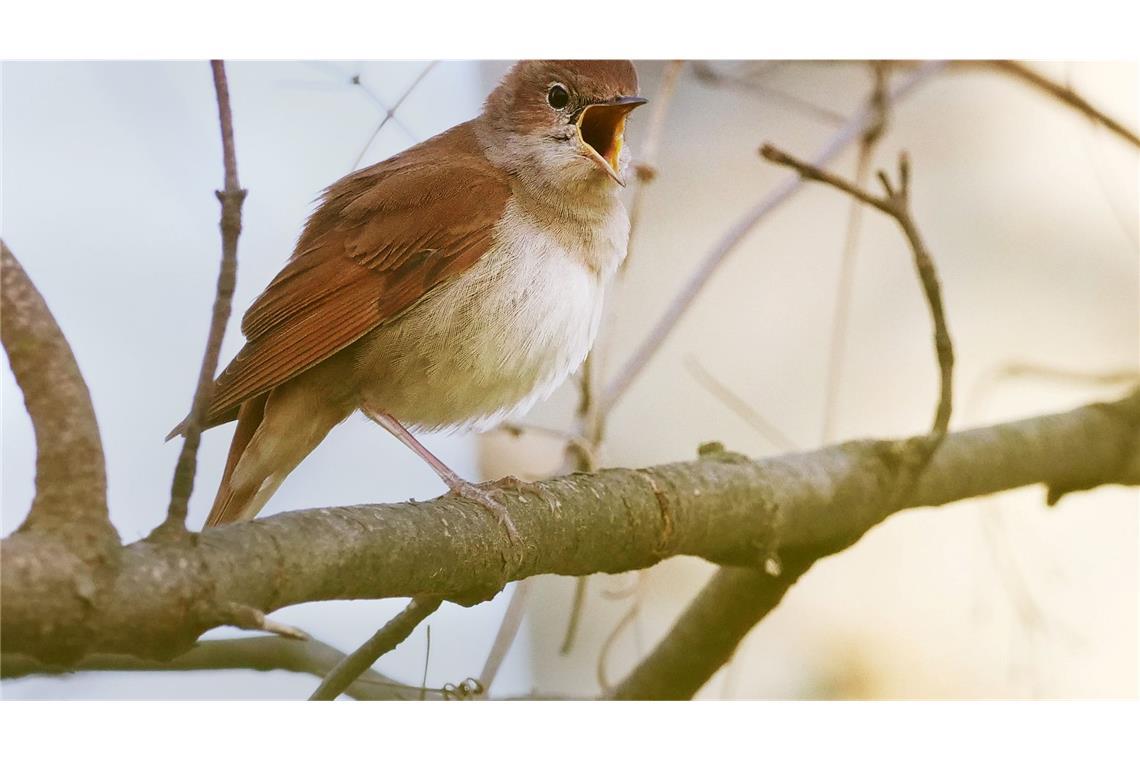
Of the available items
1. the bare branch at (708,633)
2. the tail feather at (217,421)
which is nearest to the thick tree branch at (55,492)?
the tail feather at (217,421)

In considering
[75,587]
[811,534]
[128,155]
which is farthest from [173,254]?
[811,534]

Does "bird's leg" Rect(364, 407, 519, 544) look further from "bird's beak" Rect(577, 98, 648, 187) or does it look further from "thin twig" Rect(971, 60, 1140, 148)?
"thin twig" Rect(971, 60, 1140, 148)

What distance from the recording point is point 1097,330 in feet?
7.09

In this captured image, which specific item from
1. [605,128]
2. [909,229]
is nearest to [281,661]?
[605,128]

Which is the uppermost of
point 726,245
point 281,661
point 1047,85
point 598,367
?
point 1047,85

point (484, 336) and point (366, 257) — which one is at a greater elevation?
point (366, 257)

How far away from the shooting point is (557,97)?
1977 millimetres

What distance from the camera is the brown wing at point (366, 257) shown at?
1.81 m

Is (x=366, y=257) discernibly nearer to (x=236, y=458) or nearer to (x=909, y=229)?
(x=236, y=458)

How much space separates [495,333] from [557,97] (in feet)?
1.46

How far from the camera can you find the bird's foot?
1658 millimetres

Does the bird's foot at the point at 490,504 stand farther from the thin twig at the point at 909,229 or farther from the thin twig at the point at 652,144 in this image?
the thin twig at the point at 909,229
